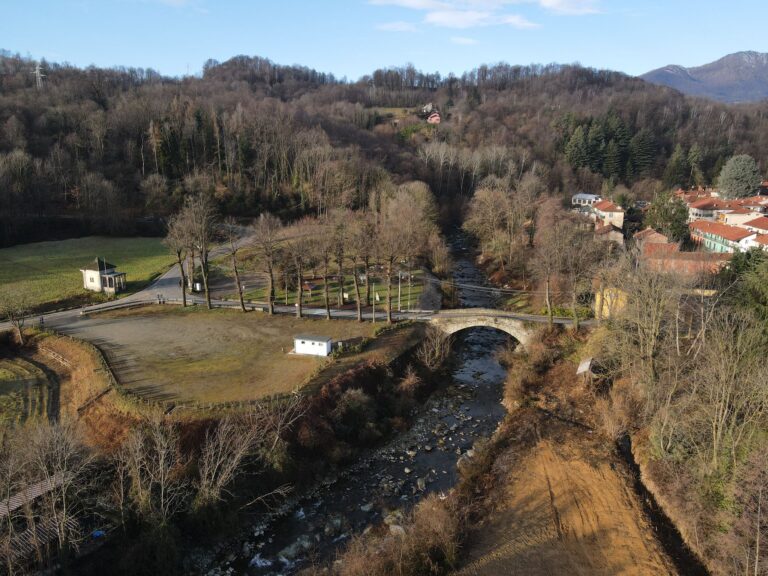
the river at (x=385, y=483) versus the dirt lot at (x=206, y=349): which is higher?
the dirt lot at (x=206, y=349)

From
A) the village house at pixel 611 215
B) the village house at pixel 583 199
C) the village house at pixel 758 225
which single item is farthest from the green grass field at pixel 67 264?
the village house at pixel 583 199

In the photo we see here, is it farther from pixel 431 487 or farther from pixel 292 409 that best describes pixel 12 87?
pixel 431 487

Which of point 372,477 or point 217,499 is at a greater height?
point 217,499

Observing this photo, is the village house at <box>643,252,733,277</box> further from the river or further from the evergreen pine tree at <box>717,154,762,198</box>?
the evergreen pine tree at <box>717,154,762,198</box>

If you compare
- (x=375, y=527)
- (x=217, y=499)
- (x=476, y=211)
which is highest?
(x=476, y=211)

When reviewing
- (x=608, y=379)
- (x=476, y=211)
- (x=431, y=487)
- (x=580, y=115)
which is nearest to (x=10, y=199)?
(x=476, y=211)

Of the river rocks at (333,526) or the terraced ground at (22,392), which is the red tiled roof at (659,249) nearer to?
the river rocks at (333,526)
